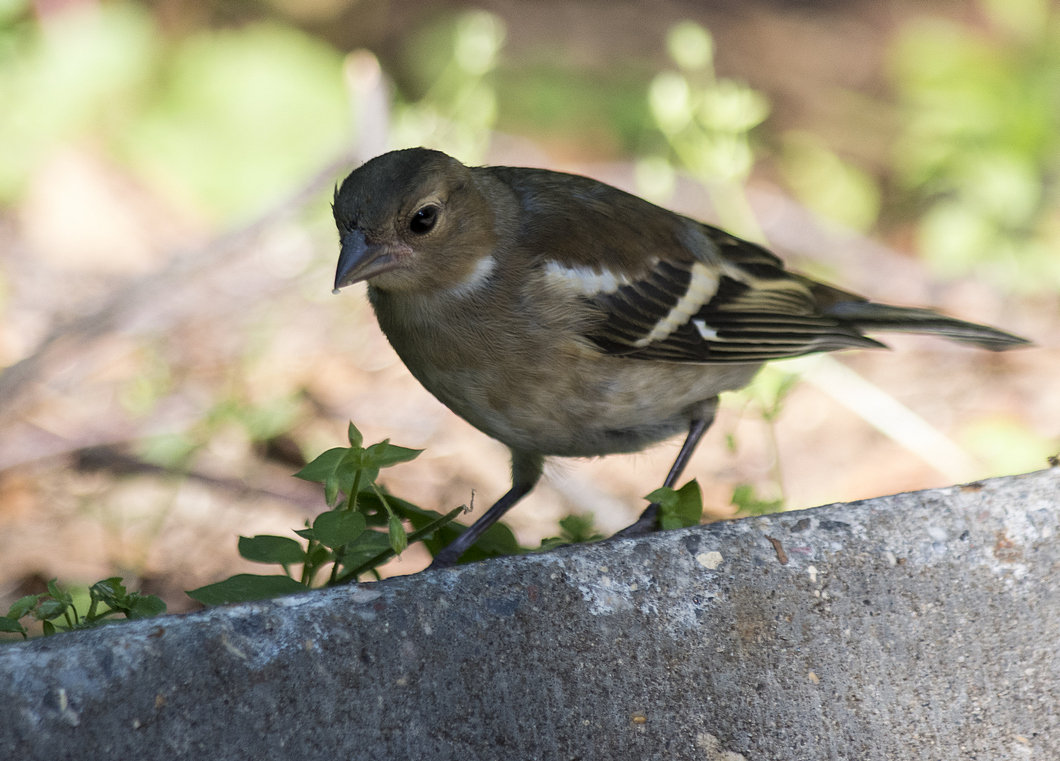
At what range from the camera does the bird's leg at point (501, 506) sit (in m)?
2.71

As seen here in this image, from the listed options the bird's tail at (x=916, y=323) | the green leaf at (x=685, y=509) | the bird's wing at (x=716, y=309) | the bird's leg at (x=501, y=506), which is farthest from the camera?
the bird's tail at (x=916, y=323)

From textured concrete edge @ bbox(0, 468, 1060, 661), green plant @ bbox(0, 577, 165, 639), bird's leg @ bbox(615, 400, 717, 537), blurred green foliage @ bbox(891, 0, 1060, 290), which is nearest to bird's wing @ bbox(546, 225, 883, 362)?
bird's leg @ bbox(615, 400, 717, 537)

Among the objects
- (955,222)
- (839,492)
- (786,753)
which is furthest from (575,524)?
(955,222)

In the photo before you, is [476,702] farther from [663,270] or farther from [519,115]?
[519,115]

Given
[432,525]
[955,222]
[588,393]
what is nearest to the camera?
[432,525]

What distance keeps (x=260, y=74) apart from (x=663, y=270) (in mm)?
3697

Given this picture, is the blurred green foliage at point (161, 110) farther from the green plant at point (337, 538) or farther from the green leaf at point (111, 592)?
the green leaf at point (111, 592)

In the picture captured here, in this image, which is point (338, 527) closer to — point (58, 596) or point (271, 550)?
point (271, 550)

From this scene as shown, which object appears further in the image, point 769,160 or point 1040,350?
point 769,160

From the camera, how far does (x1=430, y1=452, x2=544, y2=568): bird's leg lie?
2.71 m

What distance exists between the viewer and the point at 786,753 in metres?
1.89

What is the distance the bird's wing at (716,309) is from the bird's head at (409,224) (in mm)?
272

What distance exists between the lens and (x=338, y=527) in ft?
6.70

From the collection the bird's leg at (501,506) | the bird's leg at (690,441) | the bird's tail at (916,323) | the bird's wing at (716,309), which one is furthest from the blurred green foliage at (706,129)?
the bird's leg at (501,506)
